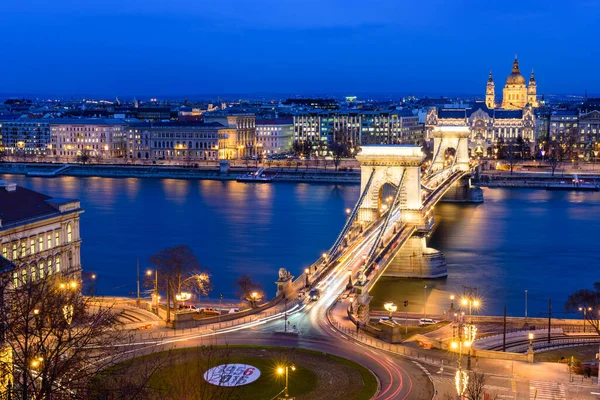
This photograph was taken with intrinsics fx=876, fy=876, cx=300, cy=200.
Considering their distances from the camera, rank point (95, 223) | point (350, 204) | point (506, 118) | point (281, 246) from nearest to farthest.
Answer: point (281, 246)
point (95, 223)
point (350, 204)
point (506, 118)

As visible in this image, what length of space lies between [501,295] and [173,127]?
153 ft

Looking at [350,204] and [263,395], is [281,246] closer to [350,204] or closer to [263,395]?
[350,204]

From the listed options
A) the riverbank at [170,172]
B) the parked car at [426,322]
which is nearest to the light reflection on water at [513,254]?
the parked car at [426,322]

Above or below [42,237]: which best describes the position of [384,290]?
below

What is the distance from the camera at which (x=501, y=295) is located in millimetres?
20297

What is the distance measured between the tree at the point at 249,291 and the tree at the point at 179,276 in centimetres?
70

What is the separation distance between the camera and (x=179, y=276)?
673 inches

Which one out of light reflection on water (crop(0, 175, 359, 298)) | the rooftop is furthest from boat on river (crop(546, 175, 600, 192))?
the rooftop

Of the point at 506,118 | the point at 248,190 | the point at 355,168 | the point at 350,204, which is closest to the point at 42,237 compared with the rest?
the point at 350,204

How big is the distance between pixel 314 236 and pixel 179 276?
40.2ft

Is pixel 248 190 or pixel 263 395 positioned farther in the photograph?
pixel 248 190

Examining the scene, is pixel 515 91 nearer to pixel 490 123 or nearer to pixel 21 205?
pixel 490 123

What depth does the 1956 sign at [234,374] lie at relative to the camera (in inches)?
440

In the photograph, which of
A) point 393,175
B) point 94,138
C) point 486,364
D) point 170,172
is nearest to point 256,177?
point 170,172
